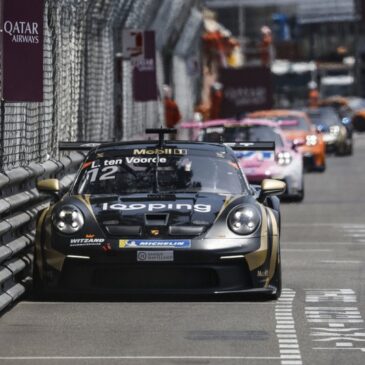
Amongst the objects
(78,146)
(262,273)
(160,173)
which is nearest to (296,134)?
(78,146)

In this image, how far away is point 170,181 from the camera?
1251 centimetres

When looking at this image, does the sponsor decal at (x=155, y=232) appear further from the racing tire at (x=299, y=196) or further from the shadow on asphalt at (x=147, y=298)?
the racing tire at (x=299, y=196)

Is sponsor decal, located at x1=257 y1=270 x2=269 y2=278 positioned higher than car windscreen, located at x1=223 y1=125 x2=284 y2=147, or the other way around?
car windscreen, located at x1=223 y1=125 x2=284 y2=147

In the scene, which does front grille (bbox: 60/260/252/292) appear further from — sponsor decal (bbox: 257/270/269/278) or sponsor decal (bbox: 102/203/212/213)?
sponsor decal (bbox: 102/203/212/213)

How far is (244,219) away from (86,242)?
1.16 metres

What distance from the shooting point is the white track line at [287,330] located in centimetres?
893

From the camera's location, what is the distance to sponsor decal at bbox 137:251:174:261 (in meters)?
11.4

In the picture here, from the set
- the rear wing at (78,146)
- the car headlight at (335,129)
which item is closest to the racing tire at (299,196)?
the rear wing at (78,146)

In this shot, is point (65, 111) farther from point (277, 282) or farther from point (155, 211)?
point (277, 282)

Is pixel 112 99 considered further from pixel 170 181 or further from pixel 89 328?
pixel 89 328

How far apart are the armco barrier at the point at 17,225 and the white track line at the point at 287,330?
1873mm

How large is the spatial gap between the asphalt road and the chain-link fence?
2053 millimetres

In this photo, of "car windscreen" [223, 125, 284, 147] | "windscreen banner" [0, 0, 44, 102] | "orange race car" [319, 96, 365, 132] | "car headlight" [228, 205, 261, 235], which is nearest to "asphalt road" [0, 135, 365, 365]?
"car headlight" [228, 205, 261, 235]

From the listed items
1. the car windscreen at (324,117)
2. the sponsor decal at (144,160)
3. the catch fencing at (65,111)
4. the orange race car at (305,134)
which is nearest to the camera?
the catch fencing at (65,111)
